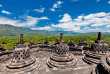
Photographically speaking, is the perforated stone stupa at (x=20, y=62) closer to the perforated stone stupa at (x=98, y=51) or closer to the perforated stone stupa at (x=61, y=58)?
the perforated stone stupa at (x=61, y=58)

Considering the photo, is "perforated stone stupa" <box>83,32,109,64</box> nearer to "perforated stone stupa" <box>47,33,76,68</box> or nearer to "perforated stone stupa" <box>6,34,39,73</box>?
"perforated stone stupa" <box>47,33,76,68</box>

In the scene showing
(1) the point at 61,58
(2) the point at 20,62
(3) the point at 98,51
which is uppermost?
(3) the point at 98,51

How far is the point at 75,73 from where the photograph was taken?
8.73 m

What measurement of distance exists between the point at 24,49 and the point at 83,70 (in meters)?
9.01

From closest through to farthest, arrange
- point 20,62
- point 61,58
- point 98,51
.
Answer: point 20,62
point 61,58
point 98,51

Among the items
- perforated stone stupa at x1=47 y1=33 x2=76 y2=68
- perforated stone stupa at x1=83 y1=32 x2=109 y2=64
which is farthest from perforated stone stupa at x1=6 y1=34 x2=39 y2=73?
perforated stone stupa at x1=83 y1=32 x2=109 y2=64

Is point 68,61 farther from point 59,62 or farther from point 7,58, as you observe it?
point 7,58

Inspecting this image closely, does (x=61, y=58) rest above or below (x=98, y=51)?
below

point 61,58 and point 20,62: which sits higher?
point 20,62

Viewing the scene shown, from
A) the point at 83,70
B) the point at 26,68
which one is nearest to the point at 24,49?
the point at 26,68

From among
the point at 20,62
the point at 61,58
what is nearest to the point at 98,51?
the point at 61,58

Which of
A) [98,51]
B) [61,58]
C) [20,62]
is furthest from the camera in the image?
[98,51]

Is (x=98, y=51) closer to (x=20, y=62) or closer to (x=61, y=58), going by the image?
(x=61, y=58)

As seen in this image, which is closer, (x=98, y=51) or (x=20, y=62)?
(x=20, y=62)
